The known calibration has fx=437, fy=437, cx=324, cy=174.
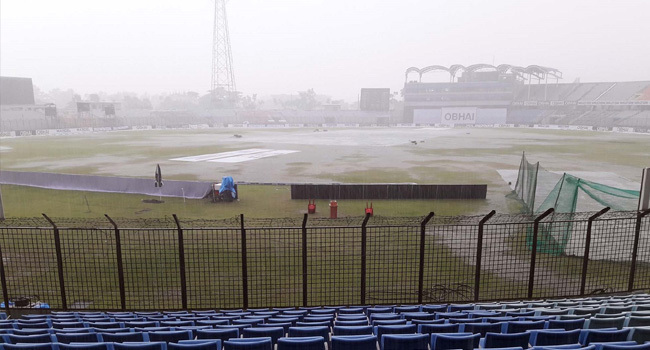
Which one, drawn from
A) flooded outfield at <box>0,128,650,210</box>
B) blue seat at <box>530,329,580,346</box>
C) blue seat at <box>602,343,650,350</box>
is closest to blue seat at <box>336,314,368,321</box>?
blue seat at <box>530,329,580,346</box>

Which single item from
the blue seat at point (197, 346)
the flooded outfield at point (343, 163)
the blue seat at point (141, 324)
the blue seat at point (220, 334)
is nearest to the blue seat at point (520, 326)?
the blue seat at point (220, 334)

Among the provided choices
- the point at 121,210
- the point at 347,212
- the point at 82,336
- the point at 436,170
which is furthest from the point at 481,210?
the point at 82,336

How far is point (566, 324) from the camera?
223 inches

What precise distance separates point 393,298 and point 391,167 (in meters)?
26.9

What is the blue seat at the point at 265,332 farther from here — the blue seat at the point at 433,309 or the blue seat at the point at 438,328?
the blue seat at the point at 433,309

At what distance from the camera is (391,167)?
1447 inches

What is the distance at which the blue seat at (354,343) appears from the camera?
476 cm

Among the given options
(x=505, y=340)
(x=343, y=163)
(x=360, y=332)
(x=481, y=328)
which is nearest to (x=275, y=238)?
(x=360, y=332)

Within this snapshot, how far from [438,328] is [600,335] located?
1.81 m

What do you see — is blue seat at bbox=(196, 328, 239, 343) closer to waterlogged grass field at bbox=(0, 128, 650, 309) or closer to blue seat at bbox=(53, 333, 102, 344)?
blue seat at bbox=(53, 333, 102, 344)

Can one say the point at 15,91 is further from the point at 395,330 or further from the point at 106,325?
the point at 395,330

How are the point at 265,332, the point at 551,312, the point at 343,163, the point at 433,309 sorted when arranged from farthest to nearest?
1. the point at 343,163
2. the point at 433,309
3. the point at 551,312
4. the point at 265,332

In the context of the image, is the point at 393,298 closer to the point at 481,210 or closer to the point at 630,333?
the point at 630,333

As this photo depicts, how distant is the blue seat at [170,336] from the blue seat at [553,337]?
4.06 metres
